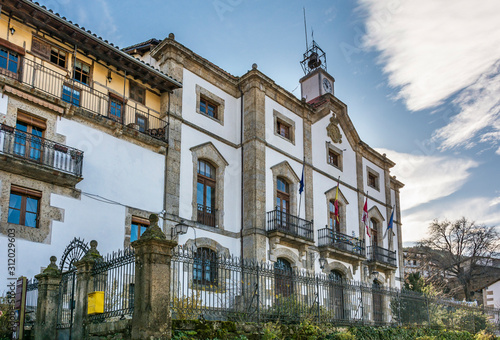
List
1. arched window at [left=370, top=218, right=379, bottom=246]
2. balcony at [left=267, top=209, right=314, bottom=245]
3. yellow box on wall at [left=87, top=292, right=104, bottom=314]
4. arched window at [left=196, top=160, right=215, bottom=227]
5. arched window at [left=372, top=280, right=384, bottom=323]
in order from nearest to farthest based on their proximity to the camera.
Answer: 1. yellow box on wall at [left=87, top=292, right=104, bottom=314]
2. arched window at [left=372, top=280, right=384, bottom=323]
3. arched window at [left=196, top=160, right=215, bottom=227]
4. balcony at [left=267, top=209, right=314, bottom=245]
5. arched window at [left=370, top=218, right=379, bottom=246]

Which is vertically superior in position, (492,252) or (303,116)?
(303,116)

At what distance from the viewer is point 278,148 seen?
74.6ft

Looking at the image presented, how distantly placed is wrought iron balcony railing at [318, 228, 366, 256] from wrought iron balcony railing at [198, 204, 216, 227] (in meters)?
5.96

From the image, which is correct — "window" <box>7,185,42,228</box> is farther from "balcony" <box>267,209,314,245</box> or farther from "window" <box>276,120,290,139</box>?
"window" <box>276,120,290,139</box>

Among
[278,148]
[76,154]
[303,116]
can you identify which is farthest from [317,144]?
[76,154]

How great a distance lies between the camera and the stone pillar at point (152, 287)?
8523mm

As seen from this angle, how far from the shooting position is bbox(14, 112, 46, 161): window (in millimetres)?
14719

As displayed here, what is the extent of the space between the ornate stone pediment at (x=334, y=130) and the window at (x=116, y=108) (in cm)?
1175

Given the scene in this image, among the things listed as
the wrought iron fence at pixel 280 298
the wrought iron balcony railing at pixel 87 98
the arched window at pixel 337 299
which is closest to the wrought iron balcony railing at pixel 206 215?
Answer: the wrought iron balcony railing at pixel 87 98

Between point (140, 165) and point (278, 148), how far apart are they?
7.01 metres

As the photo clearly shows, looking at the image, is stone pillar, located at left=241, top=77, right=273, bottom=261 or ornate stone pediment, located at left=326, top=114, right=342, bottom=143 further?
ornate stone pediment, located at left=326, top=114, right=342, bottom=143

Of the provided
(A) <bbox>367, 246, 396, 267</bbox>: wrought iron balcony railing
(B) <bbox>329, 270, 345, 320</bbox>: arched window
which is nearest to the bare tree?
(A) <bbox>367, 246, 396, 267</bbox>: wrought iron balcony railing

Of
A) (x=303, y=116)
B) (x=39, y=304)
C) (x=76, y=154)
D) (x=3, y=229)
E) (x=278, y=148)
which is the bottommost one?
(x=39, y=304)

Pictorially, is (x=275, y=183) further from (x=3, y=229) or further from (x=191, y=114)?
(x=3, y=229)
